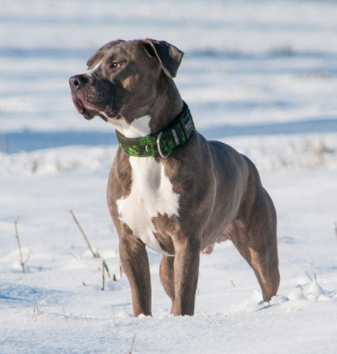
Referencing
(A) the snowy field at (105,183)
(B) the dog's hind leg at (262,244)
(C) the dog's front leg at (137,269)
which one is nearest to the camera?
(A) the snowy field at (105,183)

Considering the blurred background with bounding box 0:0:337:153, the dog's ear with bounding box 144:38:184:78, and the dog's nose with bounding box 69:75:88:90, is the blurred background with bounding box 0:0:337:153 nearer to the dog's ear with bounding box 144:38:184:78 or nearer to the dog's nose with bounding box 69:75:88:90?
the dog's ear with bounding box 144:38:184:78

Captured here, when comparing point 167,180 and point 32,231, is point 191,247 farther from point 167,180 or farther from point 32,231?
point 32,231

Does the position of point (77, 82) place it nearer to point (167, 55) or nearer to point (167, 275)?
point (167, 55)

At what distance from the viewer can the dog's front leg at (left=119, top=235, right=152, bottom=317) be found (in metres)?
4.51

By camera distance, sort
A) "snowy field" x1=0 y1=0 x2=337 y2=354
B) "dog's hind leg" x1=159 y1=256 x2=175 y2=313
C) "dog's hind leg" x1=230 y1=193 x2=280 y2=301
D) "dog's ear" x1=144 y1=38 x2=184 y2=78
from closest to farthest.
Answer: "snowy field" x1=0 y1=0 x2=337 y2=354 → "dog's ear" x1=144 y1=38 x2=184 y2=78 → "dog's hind leg" x1=159 y1=256 x2=175 y2=313 → "dog's hind leg" x1=230 y1=193 x2=280 y2=301

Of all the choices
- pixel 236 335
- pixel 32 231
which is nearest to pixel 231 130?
pixel 32 231

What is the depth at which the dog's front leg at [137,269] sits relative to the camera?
4.51 metres

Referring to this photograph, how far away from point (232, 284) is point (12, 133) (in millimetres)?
8670

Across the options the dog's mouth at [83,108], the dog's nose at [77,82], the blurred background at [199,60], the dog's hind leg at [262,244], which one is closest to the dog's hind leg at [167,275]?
the dog's hind leg at [262,244]

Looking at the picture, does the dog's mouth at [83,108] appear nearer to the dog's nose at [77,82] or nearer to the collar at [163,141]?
the dog's nose at [77,82]

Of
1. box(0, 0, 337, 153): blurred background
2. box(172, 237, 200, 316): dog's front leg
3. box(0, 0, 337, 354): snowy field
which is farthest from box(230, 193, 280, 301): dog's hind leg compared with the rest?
box(0, 0, 337, 153): blurred background

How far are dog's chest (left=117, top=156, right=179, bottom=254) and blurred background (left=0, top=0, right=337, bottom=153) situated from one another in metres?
8.07

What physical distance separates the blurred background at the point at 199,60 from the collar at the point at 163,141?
8.07 metres

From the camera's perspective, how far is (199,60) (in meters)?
22.8
